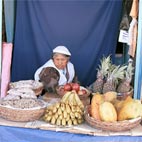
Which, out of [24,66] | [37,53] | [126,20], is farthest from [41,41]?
[126,20]

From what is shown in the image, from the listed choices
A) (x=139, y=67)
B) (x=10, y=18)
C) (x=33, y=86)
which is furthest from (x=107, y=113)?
(x=10, y=18)

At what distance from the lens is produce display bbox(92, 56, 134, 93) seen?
290cm

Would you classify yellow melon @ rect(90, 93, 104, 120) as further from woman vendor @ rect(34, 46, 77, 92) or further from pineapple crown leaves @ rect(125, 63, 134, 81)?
woman vendor @ rect(34, 46, 77, 92)

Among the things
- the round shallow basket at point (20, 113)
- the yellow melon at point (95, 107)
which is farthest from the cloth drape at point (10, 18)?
the yellow melon at point (95, 107)

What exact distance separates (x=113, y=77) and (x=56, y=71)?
2.05ft

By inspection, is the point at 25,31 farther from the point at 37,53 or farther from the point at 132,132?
the point at 132,132

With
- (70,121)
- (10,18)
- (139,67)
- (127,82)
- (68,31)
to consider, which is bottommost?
(70,121)

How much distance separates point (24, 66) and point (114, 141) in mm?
2342

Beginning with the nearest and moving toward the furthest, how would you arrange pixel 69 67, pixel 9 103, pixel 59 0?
pixel 9 103 → pixel 69 67 → pixel 59 0

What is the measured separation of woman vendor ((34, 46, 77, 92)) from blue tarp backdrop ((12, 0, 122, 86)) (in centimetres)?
52

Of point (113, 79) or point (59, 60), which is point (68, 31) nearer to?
point (59, 60)

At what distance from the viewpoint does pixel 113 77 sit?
9.68 ft

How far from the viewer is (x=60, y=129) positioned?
211cm

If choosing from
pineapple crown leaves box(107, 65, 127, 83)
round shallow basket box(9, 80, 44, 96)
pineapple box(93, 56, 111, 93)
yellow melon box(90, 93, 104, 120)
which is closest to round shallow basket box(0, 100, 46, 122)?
yellow melon box(90, 93, 104, 120)
